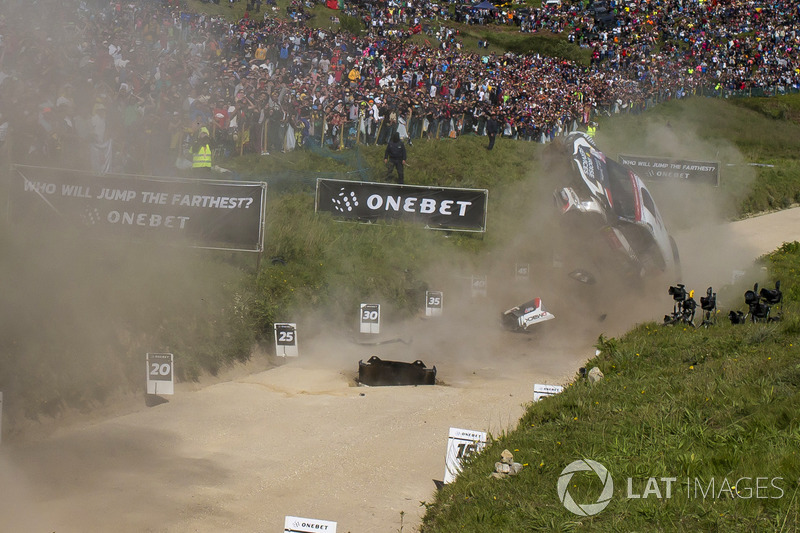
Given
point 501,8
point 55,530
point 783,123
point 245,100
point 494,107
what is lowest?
point 55,530

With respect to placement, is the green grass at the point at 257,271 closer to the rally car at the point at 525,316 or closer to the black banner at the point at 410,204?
the black banner at the point at 410,204

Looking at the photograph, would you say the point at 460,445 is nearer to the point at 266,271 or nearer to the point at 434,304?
the point at 266,271

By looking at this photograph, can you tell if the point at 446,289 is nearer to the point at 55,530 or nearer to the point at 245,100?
the point at 245,100

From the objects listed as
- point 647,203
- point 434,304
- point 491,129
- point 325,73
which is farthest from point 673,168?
point 434,304

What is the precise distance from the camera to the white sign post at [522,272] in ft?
74.1

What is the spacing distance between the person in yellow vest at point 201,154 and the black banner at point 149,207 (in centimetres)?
361

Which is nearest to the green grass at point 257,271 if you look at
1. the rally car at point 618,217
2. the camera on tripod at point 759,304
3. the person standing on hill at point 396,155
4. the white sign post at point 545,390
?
the person standing on hill at point 396,155

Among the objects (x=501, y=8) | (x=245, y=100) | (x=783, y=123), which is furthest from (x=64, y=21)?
(x=501, y=8)

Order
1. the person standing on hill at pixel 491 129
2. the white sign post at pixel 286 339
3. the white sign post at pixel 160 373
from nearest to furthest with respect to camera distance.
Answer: the white sign post at pixel 160 373
the white sign post at pixel 286 339
the person standing on hill at pixel 491 129

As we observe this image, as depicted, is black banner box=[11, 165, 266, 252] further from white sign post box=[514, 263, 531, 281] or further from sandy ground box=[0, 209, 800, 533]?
white sign post box=[514, 263, 531, 281]

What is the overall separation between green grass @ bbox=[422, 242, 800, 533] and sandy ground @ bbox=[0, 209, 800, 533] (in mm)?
1389

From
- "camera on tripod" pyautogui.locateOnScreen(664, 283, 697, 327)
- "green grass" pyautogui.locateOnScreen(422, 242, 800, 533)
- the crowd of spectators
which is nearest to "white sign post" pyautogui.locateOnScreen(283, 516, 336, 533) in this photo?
"green grass" pyautogui.locateOnScreen(422, 242, 800, 533)

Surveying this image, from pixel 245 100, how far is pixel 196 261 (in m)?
7.79

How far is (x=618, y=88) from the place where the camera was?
4141 centimetres
